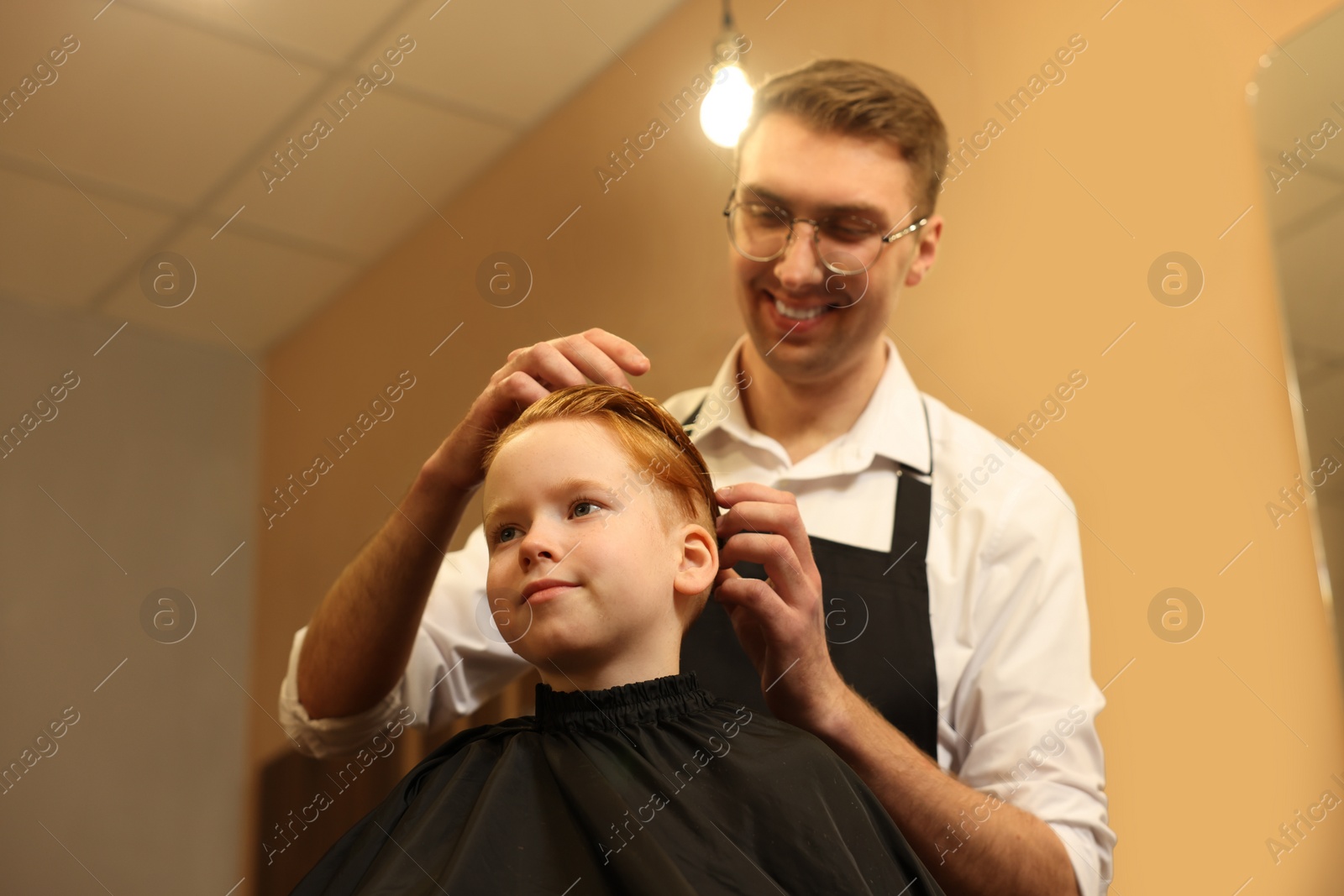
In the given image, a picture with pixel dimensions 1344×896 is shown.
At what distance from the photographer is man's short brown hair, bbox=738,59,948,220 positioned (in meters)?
1.90

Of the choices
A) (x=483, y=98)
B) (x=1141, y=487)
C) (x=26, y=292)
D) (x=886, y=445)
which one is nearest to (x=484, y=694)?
(x=886, y=445)

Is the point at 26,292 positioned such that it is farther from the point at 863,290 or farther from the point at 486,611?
the point at 863,290

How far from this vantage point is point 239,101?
3.04 meters

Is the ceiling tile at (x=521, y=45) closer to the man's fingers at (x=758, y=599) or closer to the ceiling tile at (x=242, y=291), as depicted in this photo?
the ceiling tile at (x=242, y=291)

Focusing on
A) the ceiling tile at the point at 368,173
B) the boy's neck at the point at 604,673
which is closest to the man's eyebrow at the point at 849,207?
the boy's neck at the point at 604,673

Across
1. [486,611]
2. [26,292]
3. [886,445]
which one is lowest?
[886,445]

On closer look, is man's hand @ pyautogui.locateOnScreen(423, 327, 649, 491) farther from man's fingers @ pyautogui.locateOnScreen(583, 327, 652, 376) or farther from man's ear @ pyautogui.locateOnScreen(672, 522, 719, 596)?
man's ear @ pyautogui.locateOnScreen(672, 522, 719, 596)

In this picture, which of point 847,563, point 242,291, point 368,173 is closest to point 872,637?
point 847,563

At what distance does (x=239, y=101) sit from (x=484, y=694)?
1.95 metres

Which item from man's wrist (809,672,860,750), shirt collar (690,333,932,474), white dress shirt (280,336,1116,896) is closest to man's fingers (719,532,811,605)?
man's wrist (809,672,860,750)

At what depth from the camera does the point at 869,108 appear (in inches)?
74.7

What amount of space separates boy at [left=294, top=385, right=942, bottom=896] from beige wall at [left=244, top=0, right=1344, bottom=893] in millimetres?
824

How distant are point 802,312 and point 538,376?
62cm

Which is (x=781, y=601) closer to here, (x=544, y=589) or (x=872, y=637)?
(x=544, y=589)
